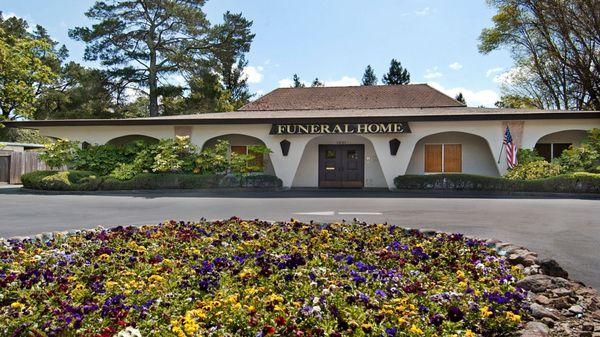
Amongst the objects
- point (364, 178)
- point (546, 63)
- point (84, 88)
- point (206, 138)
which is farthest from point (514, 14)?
point (84, 88)

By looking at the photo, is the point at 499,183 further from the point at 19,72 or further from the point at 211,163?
the point at 19,72

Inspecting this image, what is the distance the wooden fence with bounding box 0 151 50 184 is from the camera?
25.9m

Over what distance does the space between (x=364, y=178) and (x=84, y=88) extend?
23.1 meters

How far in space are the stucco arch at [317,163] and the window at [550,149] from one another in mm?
6730

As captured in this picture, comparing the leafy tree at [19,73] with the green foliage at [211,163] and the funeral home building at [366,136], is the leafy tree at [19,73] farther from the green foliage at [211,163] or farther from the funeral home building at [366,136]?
the green foliage at [211,163]

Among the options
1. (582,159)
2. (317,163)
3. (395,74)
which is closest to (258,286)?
(582,159)

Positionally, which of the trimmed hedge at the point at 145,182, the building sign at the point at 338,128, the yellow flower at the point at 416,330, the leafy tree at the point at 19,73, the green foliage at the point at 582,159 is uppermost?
the leafy tree at the point at 19,73

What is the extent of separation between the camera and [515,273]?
4.68 m

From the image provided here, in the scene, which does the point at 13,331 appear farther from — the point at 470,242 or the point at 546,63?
the point at 546,63

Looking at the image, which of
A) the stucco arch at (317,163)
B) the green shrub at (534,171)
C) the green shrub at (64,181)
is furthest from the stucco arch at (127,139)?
the green shrub at (534,171)

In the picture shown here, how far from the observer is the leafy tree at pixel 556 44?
27.8 meters

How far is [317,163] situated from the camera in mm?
21328

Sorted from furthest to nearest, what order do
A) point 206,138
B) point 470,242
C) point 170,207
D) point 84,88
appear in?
point 84,88 → point 206,138 → point 170,207 → point 470,242

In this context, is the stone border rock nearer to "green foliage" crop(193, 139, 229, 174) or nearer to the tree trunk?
"green foliage" crop(193, 139, 229, 174)
